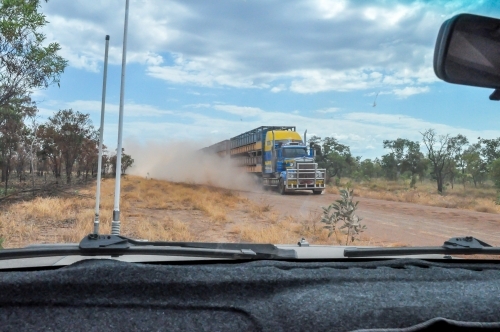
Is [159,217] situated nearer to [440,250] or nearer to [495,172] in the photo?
[495,172]

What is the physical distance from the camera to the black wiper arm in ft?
7.04

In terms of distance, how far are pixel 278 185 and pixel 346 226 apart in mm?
6108

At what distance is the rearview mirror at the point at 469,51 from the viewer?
5.03 ft

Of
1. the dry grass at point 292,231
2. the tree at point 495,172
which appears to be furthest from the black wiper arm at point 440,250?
the dry grass at point 292,231

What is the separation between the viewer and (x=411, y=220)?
8.30 metres

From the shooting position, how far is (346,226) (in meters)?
5.81

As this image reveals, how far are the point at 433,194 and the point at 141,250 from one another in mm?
4782

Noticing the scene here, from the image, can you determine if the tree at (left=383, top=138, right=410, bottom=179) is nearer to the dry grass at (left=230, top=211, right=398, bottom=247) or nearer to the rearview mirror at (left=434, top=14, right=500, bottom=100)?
the dry grass at (left=230, top=211, right=398, bottom=247)

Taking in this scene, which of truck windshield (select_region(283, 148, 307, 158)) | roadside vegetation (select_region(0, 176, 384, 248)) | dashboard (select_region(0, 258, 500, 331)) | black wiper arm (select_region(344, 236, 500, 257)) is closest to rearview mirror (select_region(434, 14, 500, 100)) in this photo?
dashboard (select_region(0, 258, 500, 331))

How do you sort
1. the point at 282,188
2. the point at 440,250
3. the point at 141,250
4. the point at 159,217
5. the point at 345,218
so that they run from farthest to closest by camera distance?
the point at 282,188 → the point at 159,217 → the point at 345,218 → the point at 440,250 → the point at 141,250

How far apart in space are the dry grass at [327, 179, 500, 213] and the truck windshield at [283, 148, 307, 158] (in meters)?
4.86

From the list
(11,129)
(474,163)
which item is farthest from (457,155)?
(11,129)

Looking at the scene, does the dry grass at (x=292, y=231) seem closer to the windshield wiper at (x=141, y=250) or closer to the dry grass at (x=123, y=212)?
the dry grass at (x=123, y=212)

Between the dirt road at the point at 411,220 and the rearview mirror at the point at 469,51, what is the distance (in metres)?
3.74
